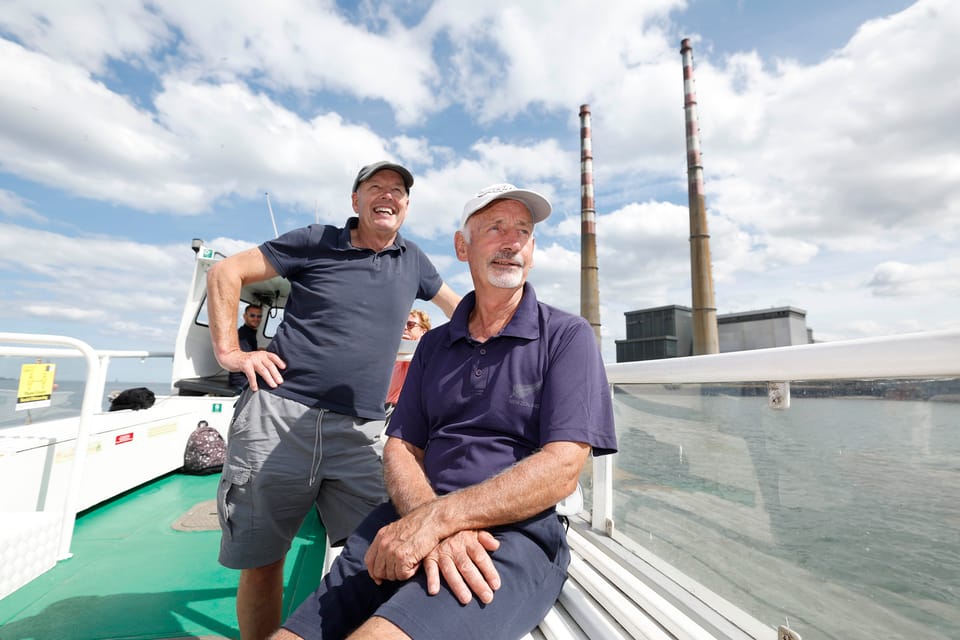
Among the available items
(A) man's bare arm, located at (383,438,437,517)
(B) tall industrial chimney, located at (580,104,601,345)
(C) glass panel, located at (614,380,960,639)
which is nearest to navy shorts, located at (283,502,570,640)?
(A) man's bare arm, located at (383,438,437,517)

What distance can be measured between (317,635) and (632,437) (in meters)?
1.52

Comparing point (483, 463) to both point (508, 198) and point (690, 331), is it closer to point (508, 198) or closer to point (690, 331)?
point (508, 198)

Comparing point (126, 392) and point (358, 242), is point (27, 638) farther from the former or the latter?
point (126, 392)

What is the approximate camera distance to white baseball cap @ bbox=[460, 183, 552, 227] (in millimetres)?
1457

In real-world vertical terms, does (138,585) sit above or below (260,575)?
below

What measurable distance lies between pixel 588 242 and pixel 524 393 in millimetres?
25562

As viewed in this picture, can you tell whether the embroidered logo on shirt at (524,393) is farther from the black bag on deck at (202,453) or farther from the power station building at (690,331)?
the power station building at (690,331)

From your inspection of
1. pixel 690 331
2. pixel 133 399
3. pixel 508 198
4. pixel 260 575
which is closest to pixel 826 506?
pixel 508 198

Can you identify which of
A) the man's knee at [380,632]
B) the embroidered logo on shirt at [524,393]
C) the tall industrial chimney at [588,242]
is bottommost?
the man's knee at [380,632]

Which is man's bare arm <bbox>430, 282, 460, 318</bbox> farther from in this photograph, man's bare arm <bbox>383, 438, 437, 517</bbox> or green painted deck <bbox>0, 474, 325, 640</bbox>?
green painted deck <bbox>0, 474, 325, 640</bbox>

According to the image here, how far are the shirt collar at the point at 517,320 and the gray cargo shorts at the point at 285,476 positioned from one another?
0.58 m

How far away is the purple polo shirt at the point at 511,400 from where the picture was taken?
3.86 feet

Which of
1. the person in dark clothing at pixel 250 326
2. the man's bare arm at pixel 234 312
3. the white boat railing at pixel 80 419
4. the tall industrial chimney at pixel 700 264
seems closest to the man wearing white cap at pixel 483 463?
the man's bare arm at pixel 234 312

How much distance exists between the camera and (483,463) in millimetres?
1201
